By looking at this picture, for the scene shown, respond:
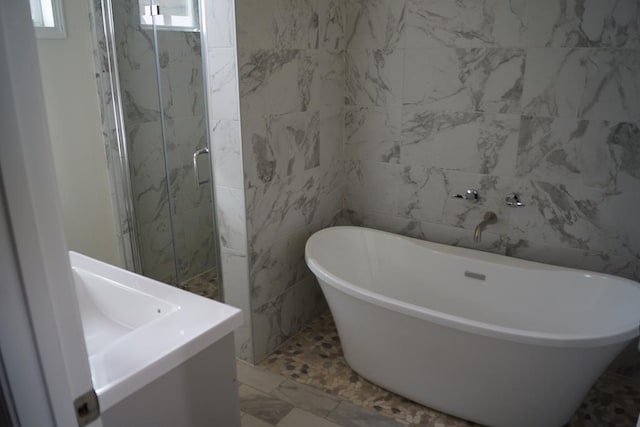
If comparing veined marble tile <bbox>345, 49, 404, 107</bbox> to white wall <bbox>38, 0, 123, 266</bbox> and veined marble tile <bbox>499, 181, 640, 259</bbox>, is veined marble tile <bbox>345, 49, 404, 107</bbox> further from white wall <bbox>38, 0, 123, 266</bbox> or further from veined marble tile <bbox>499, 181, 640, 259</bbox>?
white wall <bbox>38, 0, 123, 266</bbox>

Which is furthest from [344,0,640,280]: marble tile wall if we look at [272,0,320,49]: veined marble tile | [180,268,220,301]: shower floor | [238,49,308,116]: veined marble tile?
[180,268,220,301]: shower floor

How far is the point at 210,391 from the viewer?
53.9 inches

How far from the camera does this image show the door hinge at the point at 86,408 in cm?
75

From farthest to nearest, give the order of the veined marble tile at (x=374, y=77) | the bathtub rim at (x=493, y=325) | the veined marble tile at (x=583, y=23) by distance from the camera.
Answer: the veined marble tile at (x=374, y=77), the veined marble tile at (x=583, y=23), the bathtub rim at (x=493, y=325)

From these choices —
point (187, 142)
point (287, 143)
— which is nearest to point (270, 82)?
point (287, 143)

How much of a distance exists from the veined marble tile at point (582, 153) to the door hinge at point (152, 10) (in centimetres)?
208

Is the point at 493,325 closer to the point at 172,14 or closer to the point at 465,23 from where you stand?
the point at 465,23

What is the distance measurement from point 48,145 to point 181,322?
0.82m

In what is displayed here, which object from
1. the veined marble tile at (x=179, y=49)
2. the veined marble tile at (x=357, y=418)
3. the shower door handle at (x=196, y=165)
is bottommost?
the veined marble tile at (x=357, y=418)

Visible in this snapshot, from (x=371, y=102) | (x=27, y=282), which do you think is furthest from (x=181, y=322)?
(x=371, y=102)

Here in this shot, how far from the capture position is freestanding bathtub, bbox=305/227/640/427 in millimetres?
1995

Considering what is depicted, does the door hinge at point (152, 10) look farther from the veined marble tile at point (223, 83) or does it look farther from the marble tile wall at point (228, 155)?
the veined marble tile at point (223, 83)

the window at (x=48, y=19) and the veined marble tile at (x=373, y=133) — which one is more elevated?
the window at (x=48, y=19)

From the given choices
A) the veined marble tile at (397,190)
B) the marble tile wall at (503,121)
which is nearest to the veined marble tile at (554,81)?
the marble tile wall at (503,121)
